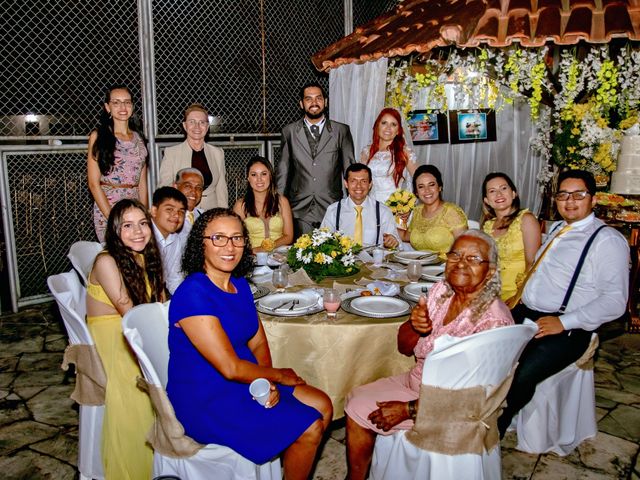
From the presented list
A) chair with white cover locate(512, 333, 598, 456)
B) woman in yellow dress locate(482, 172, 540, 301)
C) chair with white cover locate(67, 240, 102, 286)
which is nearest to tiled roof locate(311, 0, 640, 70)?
woman in yellow dress locate(482, 172, 540, 301)

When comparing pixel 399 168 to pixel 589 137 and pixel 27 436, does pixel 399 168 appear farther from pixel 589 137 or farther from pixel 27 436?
pixel 27 436

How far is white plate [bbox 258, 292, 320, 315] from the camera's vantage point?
8.77 feet

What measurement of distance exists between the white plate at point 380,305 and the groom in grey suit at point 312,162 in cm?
276

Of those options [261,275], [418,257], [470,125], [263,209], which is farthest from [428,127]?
[261,275]

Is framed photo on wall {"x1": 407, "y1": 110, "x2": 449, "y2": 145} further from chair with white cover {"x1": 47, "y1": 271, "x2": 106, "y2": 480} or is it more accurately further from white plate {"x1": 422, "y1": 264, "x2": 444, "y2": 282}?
chair with white cover {"x1": 47, "y1": 271, "x2": 106, "y2": 480}

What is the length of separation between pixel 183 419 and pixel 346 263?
1.46 m

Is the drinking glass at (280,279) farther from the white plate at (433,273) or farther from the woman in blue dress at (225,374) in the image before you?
the white plate at (433,273)

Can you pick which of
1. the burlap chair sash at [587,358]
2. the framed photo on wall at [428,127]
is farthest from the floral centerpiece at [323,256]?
the framed photo on wall at [428,127]

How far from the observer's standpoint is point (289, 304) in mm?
2797

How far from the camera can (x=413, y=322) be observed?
242 centimetres

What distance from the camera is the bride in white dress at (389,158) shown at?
551cm

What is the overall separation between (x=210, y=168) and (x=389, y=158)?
6.21ft

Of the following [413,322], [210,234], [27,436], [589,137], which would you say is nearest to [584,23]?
[589,137]

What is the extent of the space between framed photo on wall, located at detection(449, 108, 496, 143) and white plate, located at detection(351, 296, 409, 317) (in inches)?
267
